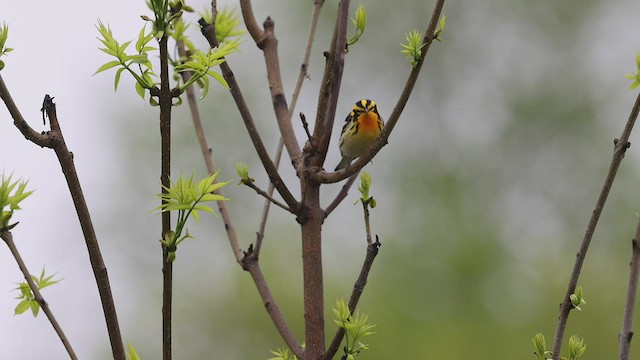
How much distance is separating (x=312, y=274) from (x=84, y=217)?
0.60 meters

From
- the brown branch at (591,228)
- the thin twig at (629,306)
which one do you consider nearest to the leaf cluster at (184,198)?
the brown branch at (591,228)

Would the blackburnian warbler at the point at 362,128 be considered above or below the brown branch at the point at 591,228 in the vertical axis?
above

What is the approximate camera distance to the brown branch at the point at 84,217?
1.41 metres

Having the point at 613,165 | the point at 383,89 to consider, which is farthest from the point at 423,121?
the point at 613,165

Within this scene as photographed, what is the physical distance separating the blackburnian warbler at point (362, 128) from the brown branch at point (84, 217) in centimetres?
320

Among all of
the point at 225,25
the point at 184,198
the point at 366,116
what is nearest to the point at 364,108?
the point at 366,116

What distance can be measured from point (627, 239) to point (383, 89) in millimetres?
4270

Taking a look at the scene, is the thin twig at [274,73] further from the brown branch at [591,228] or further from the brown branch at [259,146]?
the brown branch at [591,228]

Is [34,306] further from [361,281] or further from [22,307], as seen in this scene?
[361,281]

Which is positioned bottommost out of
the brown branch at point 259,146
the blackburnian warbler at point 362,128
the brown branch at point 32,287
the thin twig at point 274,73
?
the brown branch at point 32,287

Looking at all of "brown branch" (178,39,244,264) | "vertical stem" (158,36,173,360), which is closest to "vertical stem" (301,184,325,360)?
"brown branch" (178,39,244,264)

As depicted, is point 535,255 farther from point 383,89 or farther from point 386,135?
point 386,135

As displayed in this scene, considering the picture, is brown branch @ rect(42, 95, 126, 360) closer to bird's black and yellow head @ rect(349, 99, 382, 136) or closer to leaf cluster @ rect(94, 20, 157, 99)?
leaf cluster @ rect(94, 20, 157, 99)

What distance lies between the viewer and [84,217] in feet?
4.71
